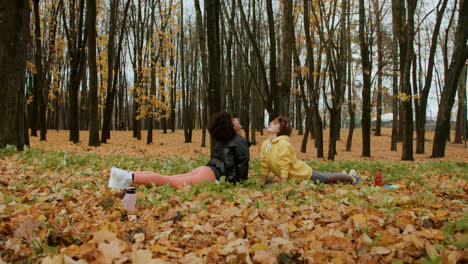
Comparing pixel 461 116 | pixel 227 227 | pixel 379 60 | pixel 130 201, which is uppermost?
pixel 379 60

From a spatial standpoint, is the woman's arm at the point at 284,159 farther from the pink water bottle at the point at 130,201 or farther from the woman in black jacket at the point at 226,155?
the pink water bottle at the point at 130,201

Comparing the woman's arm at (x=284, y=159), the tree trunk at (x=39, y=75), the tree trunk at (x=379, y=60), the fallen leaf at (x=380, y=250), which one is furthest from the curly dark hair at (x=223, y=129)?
the tree trunk at (x=39, y=75)

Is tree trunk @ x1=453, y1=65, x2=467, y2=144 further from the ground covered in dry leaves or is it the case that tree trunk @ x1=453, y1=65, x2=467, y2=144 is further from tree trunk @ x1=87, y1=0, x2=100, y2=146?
tree trunk @ x1=87, y1=0, x2=100, y2=146

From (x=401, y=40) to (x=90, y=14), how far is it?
40.1 ft

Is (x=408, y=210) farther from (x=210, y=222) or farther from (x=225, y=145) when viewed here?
(x=225, y=145)

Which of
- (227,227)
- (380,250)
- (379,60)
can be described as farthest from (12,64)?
(379,60)

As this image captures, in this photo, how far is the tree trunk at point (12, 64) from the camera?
7.01 meters

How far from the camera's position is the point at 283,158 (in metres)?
4.18

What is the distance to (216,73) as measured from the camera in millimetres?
6836

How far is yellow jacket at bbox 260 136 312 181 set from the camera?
418 centimetres

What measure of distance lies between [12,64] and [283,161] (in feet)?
24.6

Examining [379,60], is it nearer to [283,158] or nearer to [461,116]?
[461,116]

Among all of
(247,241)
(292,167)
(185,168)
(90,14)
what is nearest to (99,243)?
(247,241)

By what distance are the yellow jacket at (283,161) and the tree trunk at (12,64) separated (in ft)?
22.4
